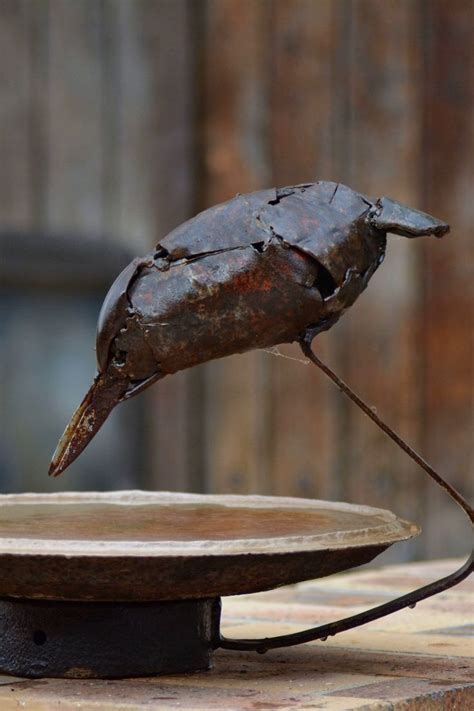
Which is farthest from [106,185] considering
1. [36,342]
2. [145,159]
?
[36,342]

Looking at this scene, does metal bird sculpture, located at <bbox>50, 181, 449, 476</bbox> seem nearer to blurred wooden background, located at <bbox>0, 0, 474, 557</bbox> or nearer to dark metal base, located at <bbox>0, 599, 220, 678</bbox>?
dark metal base, located at <bbox>0, 599, 220, 678</bbox>

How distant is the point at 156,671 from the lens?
238cm

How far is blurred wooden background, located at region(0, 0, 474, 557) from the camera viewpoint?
4.32m

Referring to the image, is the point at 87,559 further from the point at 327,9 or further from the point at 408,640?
the point at 327,9

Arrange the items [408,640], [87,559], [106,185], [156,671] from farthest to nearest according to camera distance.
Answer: [106,185] → [408,640] → [156,671] → [87,559]

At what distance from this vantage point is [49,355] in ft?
13.9

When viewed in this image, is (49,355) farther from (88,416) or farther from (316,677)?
(316,677)

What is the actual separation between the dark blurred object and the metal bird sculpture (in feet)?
5.62

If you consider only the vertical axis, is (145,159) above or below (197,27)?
below

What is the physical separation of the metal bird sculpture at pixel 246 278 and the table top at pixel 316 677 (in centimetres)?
44

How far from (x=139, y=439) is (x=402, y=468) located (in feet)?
2.26

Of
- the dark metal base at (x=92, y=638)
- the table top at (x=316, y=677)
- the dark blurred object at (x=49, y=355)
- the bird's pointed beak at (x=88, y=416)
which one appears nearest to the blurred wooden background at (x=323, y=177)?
the dark blurred object at (x=49, y=355)

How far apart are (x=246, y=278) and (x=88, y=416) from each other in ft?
1.11

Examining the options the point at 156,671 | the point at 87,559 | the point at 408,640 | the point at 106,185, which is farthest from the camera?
the point at 106,185
